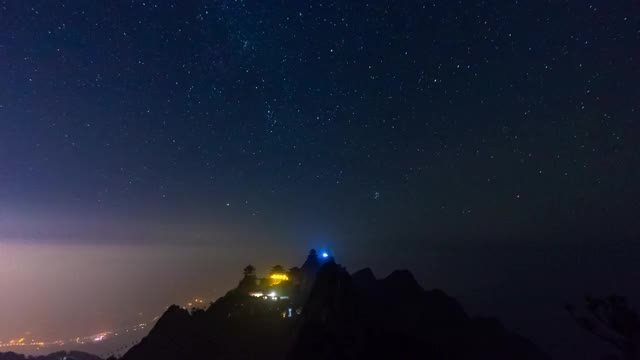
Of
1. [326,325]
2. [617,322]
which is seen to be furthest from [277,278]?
[617,322]

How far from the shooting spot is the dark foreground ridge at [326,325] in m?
42.3

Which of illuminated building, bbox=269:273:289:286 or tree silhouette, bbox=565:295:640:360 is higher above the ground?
illuminated building, bbox=269:273:289:286

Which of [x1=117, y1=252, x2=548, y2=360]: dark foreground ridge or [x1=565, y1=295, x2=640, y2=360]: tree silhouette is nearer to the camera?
[x1=565, y1=295, x2=640, y2=360]: tree silhouette

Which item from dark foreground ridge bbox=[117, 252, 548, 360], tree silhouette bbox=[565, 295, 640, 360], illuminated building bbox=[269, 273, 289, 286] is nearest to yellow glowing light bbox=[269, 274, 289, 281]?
illuminated building bbox=[269, 273, 289, 286]

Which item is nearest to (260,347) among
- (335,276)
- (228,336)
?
(228,336)

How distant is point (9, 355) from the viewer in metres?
124

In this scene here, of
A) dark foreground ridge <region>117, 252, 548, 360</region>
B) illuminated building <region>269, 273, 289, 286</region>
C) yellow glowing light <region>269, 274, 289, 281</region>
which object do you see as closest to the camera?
dark foreground ridge <region>117, 252, 548, 360</region>

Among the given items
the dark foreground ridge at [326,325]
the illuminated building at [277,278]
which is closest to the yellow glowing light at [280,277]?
the illuminated building at [277,278]

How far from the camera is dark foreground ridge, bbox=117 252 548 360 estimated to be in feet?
139

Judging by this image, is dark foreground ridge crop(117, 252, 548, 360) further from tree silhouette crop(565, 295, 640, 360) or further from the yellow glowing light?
tree silhouette crop(565, 295, 640, 360)

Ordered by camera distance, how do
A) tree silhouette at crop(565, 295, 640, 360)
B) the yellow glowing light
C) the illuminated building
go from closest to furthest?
tree silhouette at crop(565, 295, 640, 360)
the illuminated building
the yellow glowing light

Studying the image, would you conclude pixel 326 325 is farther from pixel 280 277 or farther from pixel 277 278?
pixel 280 277

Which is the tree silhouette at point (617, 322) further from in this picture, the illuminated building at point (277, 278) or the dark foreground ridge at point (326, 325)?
the illuminated building at point (277, 278)

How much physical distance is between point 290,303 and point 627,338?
134 feet
